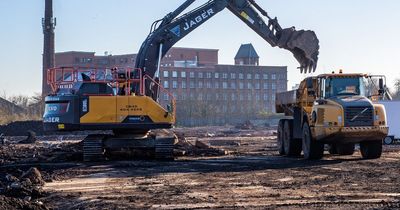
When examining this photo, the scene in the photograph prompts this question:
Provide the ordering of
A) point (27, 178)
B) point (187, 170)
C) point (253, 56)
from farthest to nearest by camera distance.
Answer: point (253, 56), point (187, 170), point (27, 178)

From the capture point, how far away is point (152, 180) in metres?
16.8

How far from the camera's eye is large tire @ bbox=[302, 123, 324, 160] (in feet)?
74.7

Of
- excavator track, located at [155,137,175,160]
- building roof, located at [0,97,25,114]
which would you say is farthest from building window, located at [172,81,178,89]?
excavator track, located at [155,137,175,160]

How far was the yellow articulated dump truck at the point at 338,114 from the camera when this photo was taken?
21.4 m

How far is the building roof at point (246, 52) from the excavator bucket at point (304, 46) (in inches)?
4533

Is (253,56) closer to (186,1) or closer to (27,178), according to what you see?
(186,1)

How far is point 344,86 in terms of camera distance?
22.5m

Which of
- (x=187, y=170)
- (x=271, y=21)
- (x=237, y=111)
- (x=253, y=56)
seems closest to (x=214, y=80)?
(x=237, y=111)

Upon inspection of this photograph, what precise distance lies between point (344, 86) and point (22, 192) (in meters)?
12.6

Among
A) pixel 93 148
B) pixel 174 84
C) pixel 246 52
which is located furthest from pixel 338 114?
pixel 246 52

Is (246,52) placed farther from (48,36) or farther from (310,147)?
(310,147)

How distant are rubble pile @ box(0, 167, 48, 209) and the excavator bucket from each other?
12.5m

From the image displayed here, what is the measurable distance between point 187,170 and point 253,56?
123m

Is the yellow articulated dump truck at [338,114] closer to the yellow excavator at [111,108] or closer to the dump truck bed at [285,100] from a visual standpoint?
the dump truck bed at [285,100]
